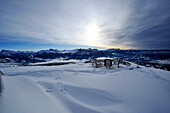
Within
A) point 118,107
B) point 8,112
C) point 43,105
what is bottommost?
point 118,107

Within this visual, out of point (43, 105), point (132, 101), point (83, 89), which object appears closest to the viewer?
point (43, 105)

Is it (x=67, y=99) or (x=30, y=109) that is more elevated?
(x=30, y=109)

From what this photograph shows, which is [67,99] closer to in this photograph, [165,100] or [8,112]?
[8,112]

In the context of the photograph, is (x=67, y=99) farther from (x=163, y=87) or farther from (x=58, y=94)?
(x=163, y=87)

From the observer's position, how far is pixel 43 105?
88.4 inches

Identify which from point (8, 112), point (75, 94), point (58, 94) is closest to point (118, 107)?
point (75, 94)

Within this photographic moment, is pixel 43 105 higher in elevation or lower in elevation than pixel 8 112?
lower

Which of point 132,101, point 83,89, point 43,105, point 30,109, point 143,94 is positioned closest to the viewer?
point 30,109

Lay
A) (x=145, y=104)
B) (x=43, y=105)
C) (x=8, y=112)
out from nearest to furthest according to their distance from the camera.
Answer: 1. (x=8, y=112)
2. (x=43, y=105)
3. (x=145, y=104)

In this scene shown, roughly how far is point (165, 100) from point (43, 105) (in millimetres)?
3801

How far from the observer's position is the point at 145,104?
240 centimetres

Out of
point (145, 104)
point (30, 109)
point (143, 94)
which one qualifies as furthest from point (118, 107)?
point (30, 109)

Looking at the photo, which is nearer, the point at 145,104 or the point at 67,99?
the point at 145,104

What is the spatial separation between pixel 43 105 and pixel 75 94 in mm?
1148
